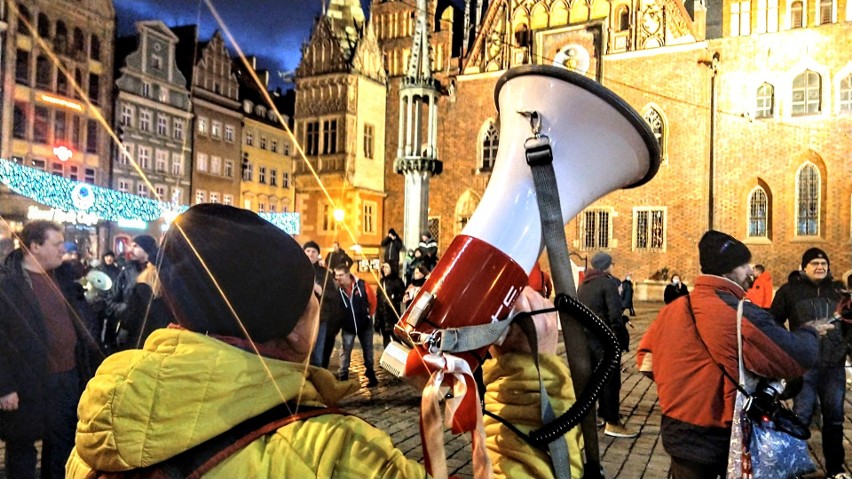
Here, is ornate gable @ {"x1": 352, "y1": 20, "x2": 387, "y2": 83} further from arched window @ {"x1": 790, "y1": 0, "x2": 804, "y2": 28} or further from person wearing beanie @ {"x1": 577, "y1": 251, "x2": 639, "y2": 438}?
person wearing beanie @ {"x1": 577, "y1": 251, "x2": 639, "y2": 438}

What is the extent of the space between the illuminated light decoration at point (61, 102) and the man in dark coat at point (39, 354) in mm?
27997

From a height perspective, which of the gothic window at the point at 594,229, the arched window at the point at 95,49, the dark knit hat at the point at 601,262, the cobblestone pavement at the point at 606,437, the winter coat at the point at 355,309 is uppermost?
the arched window at the point at 95,49

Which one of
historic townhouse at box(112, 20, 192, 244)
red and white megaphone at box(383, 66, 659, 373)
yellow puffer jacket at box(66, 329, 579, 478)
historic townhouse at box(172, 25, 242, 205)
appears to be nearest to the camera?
yellow puffer jacket at box(66, 329, 579, 478)

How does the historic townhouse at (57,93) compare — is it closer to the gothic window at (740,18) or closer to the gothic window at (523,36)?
the gothic window at (523,36)

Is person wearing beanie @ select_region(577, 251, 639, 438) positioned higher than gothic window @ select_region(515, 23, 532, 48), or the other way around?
gothic window @ select_region(515, 23, 532, 48)

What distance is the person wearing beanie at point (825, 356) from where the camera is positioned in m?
4.60

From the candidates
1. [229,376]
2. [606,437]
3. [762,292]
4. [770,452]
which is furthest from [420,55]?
[229,376]

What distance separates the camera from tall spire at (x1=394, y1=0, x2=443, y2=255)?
14961 millimetres

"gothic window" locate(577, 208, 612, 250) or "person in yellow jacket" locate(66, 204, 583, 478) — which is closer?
"person in yellow jacket" locate(66, 204, 583, 478)

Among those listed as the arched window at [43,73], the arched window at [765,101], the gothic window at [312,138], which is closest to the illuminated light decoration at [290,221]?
the gothic window at [312,138]

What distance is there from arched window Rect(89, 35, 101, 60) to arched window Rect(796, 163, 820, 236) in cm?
3089

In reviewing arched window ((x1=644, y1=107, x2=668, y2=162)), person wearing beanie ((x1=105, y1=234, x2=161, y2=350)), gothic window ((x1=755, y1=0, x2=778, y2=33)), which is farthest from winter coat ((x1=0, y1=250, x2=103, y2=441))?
gothic window ((x1=755, y1=0, x2=778, y2=33))

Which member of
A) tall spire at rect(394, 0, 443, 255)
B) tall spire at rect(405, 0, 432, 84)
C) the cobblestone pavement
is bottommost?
the cobblestone pavement

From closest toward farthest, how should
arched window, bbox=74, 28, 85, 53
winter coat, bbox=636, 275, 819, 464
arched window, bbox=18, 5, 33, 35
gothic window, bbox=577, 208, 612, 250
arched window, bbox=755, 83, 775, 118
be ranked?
1. winter coat, bbox=636, 275, 819, 464
2. arched window, bbox=755, 83, 775, 118
3. gothic window, bbox=577, 208, 612, 250
4. arched window, bbox=18, 5, 33, 35
5. arched window, bbox=74, 28, 85, 53
